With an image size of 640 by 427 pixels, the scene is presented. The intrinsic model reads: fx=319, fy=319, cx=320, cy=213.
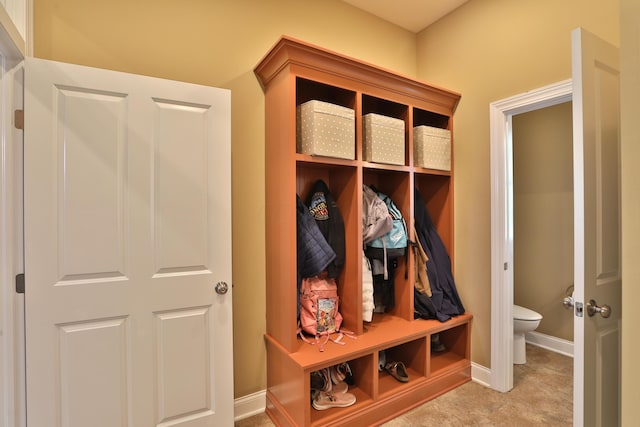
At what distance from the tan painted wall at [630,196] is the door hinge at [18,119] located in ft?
6.86

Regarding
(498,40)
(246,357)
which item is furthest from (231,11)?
(246,357)

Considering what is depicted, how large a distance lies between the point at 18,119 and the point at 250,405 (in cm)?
194

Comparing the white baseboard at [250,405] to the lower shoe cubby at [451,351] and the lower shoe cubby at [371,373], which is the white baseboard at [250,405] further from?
the lower shoe cubby at [451,351]

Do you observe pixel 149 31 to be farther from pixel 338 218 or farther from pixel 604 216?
pixel 604 216

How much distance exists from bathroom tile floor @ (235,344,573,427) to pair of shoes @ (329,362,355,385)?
33 centimetres

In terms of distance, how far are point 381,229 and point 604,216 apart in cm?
116

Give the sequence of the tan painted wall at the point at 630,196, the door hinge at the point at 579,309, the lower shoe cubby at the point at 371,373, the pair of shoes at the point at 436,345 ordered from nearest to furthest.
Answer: the tan painted wall at the point at 630,196 → the door hinge at the point at 579,309 → the lower shoe cubby at the point at 371,373 → the pair of shoes at the point at 436,345

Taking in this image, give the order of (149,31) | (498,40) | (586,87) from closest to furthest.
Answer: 1. (586,87)
2. (149,31)
3. (498,40)

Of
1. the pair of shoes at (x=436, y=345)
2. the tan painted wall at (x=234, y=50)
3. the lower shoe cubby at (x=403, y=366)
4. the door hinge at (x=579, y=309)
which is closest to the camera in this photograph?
the door hinge at (x=579, y=309)

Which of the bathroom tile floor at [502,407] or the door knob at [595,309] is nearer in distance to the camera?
the door knob at [595,309]

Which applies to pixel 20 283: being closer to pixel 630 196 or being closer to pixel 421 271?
pixel 630 196

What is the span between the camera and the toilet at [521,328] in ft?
8.73

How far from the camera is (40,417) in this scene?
1369 millimetres

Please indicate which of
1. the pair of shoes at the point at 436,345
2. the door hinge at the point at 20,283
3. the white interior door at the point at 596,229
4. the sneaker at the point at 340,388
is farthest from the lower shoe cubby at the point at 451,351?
the door hinge at the point at 20,283
